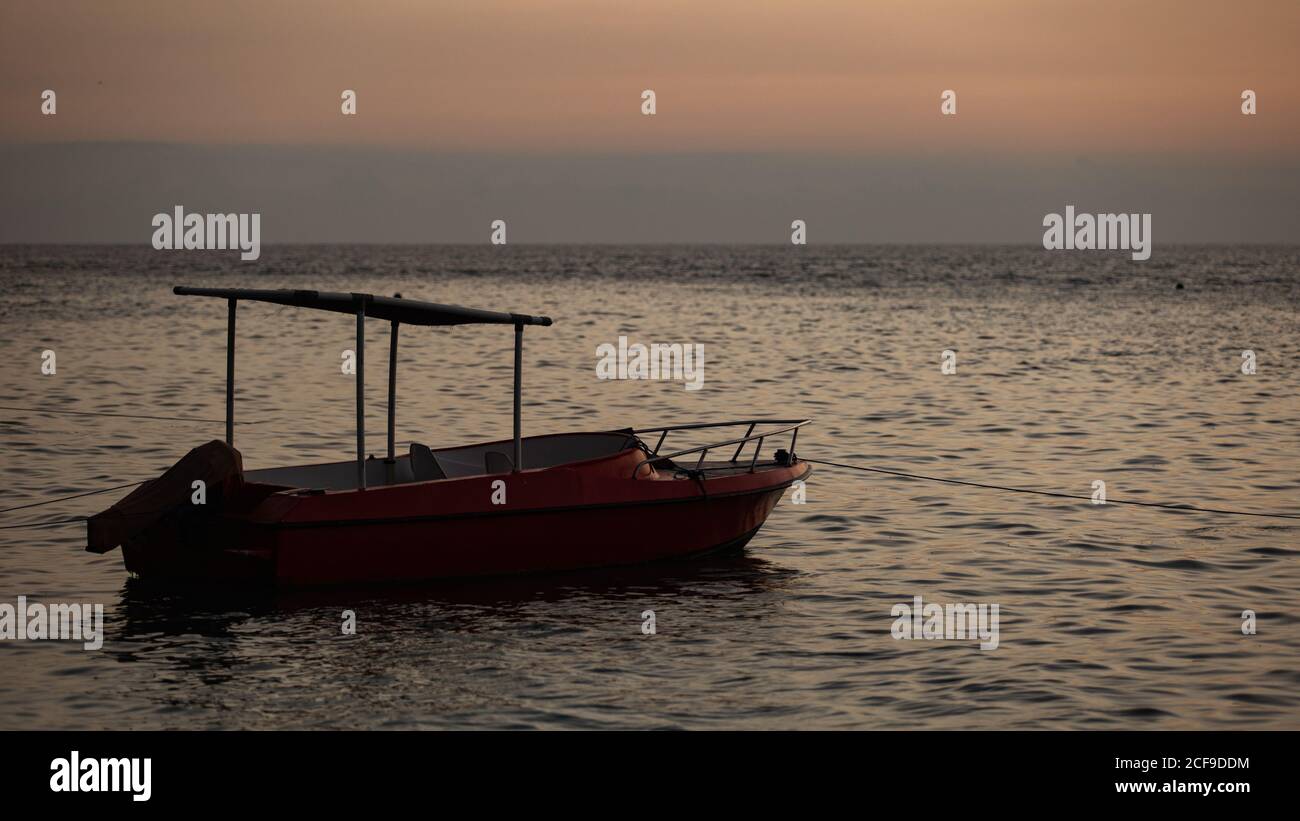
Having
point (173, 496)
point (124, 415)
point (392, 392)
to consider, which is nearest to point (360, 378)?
point (392, 392)

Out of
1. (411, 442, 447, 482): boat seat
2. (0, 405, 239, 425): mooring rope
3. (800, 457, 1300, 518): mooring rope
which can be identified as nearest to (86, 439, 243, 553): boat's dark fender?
(411, 442, 447, 482): boat seat

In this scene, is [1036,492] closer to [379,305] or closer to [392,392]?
[392,392]

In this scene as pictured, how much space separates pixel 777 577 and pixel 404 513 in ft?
12.9

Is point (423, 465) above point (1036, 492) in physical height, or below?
above

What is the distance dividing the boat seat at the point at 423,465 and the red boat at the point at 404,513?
0.02 meters

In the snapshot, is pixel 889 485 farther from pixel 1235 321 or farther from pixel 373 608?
pixel 1235 321

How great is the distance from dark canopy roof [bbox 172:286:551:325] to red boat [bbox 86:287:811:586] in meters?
A: 0.03

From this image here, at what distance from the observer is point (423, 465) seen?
15.6 meters

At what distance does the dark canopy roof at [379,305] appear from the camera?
13.7m

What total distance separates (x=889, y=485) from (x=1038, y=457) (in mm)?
4056

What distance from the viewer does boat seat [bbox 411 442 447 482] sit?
50.8 feet

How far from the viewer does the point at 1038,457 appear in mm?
24109

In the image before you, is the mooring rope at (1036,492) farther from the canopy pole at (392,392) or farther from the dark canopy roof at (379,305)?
A: the dark canopy roof at (379,305)

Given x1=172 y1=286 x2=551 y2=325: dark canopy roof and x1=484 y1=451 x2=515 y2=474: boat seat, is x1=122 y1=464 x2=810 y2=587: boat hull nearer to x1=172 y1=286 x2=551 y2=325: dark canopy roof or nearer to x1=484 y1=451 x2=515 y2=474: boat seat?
x1=484 y1=451 x2=515 y2=474: boat seat
